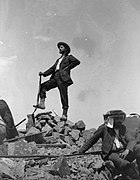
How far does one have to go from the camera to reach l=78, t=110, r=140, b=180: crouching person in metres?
5.37

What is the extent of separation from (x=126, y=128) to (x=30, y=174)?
2084mm

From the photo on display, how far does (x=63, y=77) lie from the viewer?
914 cm

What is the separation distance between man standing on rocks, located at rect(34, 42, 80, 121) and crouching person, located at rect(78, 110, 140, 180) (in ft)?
11.0

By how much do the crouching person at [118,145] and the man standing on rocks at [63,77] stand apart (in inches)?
132

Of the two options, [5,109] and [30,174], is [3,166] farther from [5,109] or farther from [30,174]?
[5,109]

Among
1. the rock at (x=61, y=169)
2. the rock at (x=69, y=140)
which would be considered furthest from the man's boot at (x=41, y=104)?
the rock at (x=61, y=169)

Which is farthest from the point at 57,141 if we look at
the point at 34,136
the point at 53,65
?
the point at 53,65

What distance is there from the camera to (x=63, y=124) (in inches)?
364

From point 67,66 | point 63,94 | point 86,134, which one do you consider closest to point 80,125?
point 86,134

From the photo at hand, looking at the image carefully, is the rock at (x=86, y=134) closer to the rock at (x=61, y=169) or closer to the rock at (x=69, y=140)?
the rock at (x=69, y=140)

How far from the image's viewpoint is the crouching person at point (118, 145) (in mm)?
5371

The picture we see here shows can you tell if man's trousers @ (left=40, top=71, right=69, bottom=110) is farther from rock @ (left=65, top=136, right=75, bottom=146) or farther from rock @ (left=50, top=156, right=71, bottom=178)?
rock @ (left=50, top=156, right=71, bottom=178)

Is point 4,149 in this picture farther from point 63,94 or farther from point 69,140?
point 63,94

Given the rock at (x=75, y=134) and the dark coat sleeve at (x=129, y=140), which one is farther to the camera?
the rock at (x=75, y=134)
